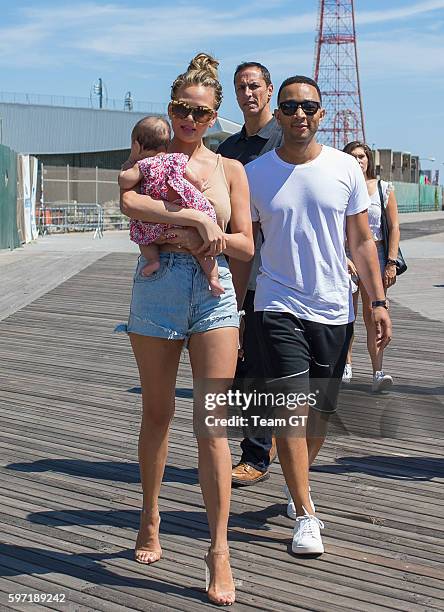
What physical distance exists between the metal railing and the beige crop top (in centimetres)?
2791

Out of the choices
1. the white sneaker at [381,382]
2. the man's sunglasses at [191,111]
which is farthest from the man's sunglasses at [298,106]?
the white sneaker at [381,382]

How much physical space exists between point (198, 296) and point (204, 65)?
0.94 metres

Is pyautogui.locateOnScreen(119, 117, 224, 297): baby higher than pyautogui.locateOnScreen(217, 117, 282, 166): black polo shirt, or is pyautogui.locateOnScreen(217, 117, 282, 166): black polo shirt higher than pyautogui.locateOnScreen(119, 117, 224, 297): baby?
pyautogui.locateOnScreen(217, 117, 282, 166): black polo shirt

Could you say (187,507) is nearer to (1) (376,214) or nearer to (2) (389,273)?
(2) (389,273)

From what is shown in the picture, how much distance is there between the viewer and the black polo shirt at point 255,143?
5273 millimetres

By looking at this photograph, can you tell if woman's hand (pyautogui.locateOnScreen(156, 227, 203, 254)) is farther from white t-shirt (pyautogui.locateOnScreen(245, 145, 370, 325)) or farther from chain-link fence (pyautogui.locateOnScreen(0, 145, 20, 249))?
chain-link fence (pyautogui.locateOnScreen(0, 145, 20, 249))


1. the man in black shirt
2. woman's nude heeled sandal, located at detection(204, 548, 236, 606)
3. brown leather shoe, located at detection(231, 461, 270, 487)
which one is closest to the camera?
woman's nude heeled sandal, located at detection(204, 548, 236, 606)

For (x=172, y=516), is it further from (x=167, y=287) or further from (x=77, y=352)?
(x=77, y=352)

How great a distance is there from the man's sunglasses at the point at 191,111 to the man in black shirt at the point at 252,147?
1203mm

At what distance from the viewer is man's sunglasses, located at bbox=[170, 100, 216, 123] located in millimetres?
3998

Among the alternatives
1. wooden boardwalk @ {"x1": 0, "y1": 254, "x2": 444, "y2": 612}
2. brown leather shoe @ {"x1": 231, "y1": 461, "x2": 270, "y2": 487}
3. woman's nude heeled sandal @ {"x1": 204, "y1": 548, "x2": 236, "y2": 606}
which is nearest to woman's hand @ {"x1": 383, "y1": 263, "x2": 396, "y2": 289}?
wooden boardwalk @ {"x1": 0, "y1": 254, "x2": 444, "y2": 612}

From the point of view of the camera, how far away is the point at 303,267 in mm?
4441

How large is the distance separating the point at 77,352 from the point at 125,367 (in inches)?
36.7

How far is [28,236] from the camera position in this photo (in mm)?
26641
